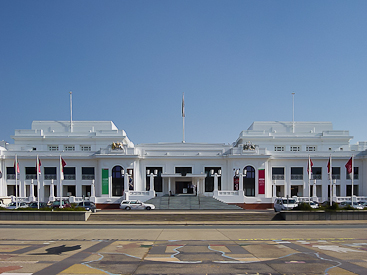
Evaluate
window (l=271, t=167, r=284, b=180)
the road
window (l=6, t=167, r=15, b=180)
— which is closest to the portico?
window (l=271, t=167, r=284, b=180)

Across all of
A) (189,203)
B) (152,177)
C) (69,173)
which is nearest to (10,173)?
(69,173)

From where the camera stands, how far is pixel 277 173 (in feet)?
187

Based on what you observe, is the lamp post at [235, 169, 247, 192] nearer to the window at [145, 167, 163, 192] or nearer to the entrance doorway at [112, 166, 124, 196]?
the window at [145, 167, 163, 192]

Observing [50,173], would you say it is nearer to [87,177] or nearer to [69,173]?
[69,173]

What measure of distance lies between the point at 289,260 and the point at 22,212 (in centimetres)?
2580

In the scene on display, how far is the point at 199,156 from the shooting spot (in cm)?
5691

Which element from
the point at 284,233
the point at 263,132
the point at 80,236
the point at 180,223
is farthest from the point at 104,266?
the point at 263,132

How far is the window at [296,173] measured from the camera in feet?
186

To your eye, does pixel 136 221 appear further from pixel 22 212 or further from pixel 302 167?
pixel 302 167

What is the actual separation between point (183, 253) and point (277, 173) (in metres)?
45.1

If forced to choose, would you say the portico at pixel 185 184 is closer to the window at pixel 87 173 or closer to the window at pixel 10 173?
the window at pixel 87 173

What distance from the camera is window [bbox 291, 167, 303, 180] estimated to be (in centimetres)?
5656

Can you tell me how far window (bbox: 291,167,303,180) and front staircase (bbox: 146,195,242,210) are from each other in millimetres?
16092

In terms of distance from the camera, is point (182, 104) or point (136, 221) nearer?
point (136, 221)
